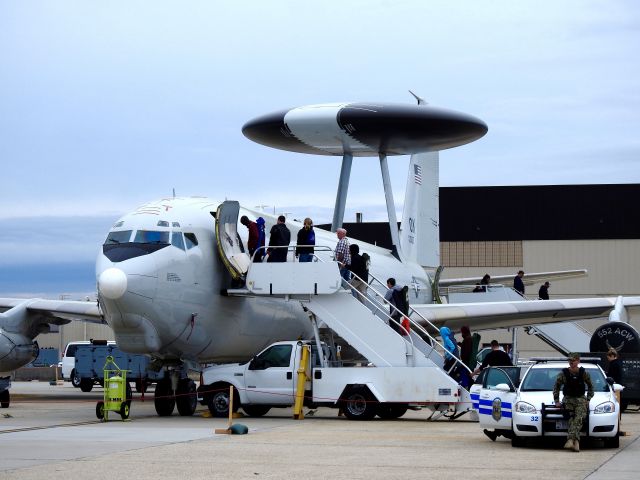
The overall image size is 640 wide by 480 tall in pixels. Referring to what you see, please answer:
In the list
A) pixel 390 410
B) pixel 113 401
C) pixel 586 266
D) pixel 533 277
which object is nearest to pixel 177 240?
pixel 113 401

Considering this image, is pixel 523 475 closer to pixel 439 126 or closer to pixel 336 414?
pixel 336 414

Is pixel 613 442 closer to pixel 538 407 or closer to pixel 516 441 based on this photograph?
pixel 538 407

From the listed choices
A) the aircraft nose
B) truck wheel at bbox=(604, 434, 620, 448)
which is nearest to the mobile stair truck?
the aircraft nose

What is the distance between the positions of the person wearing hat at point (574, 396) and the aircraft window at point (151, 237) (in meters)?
10.4

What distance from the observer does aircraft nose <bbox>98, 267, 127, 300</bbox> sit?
23.2 metres

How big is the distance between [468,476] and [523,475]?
729mm

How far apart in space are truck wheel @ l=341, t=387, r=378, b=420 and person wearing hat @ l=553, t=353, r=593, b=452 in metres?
7.55

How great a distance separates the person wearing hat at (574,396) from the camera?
17.5 meters

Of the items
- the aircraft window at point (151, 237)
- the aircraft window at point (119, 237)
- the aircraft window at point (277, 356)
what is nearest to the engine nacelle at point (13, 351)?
the aircraft window at point (119, 237)

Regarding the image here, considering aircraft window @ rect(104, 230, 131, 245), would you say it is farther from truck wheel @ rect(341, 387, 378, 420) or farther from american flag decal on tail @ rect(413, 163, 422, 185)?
american flag decal on tail @ rect(413, 163, 422, 185)

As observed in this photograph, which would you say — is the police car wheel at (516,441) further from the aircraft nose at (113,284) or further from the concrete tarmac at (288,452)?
the aircraft nose at (113,284)

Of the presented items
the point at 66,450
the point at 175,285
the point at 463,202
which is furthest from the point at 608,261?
the point at 66,450

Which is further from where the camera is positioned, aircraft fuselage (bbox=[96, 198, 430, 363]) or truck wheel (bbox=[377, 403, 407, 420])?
truck wheel (bbox=[377, 403, 407, 420])

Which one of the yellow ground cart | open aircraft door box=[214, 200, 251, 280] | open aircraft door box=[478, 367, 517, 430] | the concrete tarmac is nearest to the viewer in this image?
the concrete tarmac
